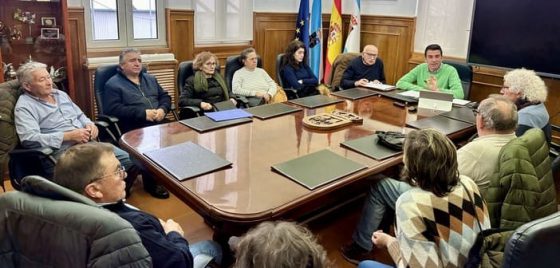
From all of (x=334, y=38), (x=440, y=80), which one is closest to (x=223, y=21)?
(x=334, y=38)

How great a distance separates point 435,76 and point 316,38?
5.95ft

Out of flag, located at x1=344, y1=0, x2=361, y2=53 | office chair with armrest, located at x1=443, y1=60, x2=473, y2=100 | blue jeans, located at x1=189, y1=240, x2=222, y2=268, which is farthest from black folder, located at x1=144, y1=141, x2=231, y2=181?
flag, located at x1=344, y1=0, x2=361, y2=53

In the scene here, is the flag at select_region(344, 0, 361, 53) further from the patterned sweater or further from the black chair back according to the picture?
the patterned sweater

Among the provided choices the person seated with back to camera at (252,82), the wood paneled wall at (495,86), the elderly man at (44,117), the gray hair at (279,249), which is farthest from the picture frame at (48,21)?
the wood paneled wall at (495,86)

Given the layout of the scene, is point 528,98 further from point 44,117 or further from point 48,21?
point 48,21

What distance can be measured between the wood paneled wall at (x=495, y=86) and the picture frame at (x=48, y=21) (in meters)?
3.95

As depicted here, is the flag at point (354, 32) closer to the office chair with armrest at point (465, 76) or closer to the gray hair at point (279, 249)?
the office chair with armrest at point (465, 76)

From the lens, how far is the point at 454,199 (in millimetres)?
1391

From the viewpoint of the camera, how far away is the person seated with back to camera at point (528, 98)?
240cm

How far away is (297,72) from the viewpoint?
168 inches

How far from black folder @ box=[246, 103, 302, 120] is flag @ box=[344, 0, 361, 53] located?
2586mm

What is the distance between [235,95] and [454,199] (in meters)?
2.59

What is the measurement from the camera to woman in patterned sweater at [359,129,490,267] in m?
1.37

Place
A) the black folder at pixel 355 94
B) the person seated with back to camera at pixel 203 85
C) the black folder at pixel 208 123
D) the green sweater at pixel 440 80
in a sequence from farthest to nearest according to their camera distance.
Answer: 1. the green sweater at pixel 440 80
2. the person seated with back to camera at pixel 203 85
3. the black folder at pixel 355 94
4. the black folder at pixel 208 123
